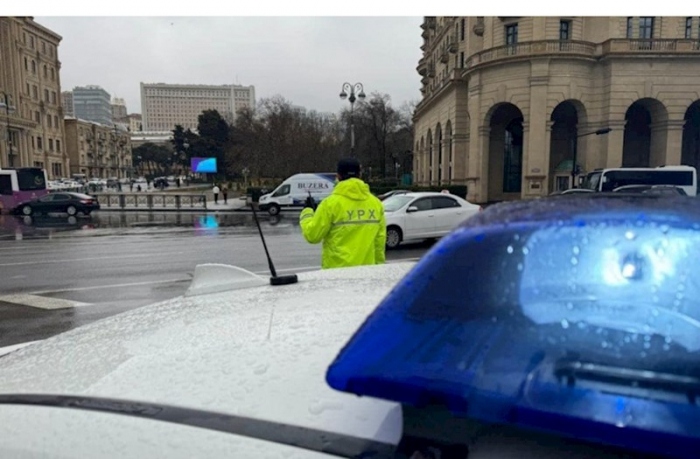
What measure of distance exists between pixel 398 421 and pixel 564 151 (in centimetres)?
4728

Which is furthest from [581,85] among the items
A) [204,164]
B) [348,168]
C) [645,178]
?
[348,168]

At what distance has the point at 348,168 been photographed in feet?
13.2

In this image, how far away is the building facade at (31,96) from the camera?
73.2 meters

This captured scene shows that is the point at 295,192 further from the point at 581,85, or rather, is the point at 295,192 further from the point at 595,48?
the point at 595,48

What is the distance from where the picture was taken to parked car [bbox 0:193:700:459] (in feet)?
2.86

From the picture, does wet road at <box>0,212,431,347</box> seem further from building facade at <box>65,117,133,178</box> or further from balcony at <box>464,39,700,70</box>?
building facade at <box>65,117,133,178</box>

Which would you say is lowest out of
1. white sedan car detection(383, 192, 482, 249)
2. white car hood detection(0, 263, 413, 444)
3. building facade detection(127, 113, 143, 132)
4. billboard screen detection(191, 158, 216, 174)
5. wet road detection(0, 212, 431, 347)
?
wet road detection(0, 212, 431, 347)

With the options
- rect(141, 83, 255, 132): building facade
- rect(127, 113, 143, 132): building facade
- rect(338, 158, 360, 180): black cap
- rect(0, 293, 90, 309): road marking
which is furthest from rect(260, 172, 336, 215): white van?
rect(127, 113, 143, 132): building facade

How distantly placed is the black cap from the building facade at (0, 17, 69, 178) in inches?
3087

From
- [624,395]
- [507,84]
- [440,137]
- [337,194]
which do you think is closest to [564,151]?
[507,84]

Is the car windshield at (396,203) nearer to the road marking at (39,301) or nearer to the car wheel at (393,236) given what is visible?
the car wheel at (393,236)

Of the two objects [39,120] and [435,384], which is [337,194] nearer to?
[435,384]

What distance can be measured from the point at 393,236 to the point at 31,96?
90595 millimetres

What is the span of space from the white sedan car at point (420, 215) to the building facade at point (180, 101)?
5818 inches
